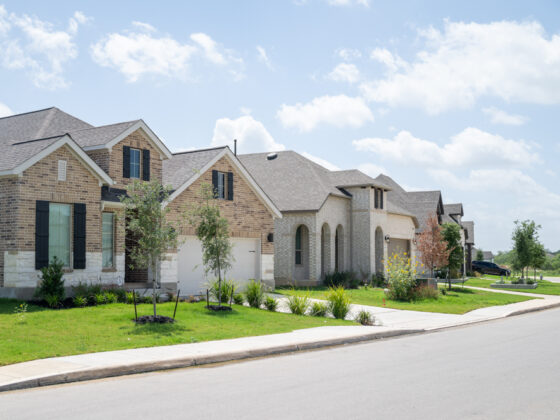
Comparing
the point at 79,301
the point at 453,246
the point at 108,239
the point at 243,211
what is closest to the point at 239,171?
the point at 243,211

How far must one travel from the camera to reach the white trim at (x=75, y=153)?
17973 millimetres

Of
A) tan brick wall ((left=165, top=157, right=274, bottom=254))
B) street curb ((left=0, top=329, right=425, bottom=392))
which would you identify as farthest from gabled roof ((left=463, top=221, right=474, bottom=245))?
street curb ((left=0, top=329, right=425, bottom=392))

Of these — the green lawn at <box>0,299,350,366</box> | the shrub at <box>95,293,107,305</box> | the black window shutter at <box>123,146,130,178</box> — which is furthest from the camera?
the black window shutter at <box>123,146,130,178</box>

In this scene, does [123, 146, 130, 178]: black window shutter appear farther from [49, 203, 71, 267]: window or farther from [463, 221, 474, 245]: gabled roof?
[463, 221, 474, 245]: gabled roof

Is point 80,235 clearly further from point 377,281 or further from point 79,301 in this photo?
point 377,281

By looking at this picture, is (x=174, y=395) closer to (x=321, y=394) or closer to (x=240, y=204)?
(x=321, y=394)

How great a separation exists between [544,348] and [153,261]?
10.1 metres

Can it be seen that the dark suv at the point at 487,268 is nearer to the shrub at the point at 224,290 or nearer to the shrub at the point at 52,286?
the shrub at the point at 224,290

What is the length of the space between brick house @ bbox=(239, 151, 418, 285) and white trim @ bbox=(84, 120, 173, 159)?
1105 centimetres

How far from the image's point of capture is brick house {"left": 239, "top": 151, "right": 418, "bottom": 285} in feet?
109

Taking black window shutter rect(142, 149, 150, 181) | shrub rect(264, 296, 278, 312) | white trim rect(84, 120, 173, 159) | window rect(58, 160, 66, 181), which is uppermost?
white trim rect(84, 120, 173, 159)

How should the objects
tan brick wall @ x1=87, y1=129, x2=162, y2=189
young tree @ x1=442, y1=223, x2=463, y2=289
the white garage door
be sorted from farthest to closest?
young tree @ x1=442, y1=223, x2=463, y2=289, the white garage door, tan brick wall @ x1=87, y1=129, x2=162, y2=189

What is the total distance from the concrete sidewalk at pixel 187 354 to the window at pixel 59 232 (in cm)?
800

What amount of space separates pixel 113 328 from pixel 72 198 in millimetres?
6424
